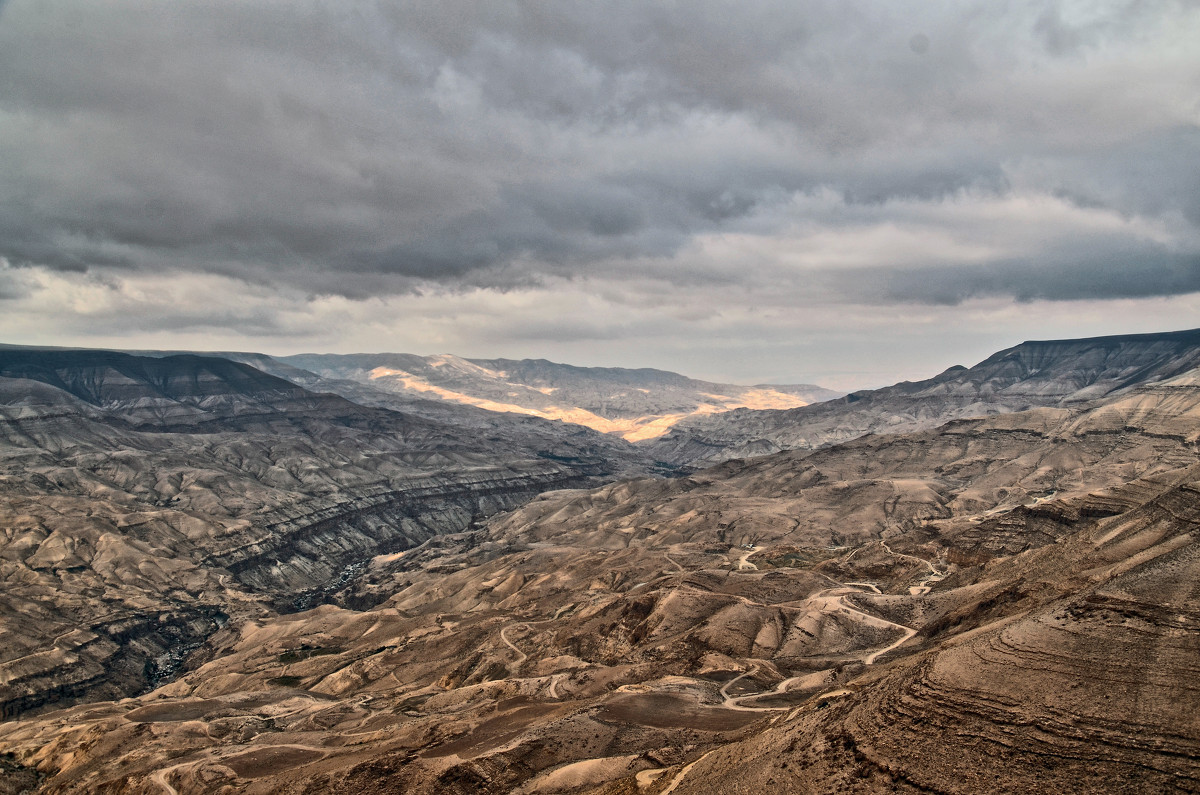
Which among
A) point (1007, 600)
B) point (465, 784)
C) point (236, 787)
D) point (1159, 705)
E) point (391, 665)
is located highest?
point (1159, 705)

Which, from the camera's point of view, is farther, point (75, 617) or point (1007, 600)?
point (75, 617)

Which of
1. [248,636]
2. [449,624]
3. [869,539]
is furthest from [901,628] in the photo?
[248,636]

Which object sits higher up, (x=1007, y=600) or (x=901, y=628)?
(x=1007, y=600)

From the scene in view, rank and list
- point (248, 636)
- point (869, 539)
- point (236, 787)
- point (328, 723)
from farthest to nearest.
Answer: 1. point (869, 539)
2. point (248, 636)
3. point (328, 723)
4. point (236, 787)

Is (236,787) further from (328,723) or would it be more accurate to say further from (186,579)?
(186,579)

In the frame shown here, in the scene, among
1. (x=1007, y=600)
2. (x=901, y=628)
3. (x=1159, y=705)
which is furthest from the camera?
(x=901, y=628)

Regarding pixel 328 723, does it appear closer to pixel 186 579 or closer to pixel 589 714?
pixel 589 714
